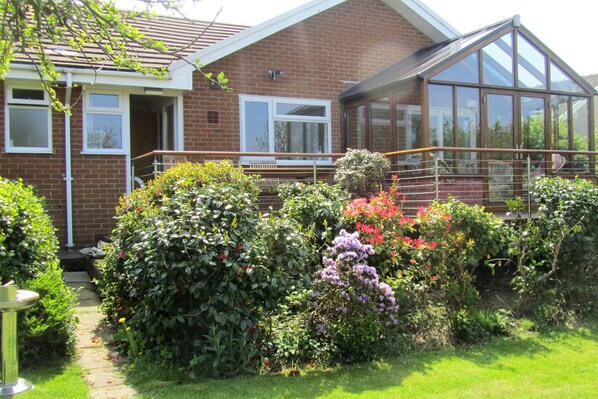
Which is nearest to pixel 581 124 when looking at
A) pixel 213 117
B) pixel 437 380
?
pixel 213 117

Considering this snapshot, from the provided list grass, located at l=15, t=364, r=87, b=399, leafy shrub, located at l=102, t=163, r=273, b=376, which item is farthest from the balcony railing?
grass, located at l=15, t=364, r=87, b=399

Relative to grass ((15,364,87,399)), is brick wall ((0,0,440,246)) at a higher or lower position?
higher

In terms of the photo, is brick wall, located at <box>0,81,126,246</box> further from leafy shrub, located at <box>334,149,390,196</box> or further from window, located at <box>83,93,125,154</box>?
leafy shrub, located at <box>334,149,390,196</box>

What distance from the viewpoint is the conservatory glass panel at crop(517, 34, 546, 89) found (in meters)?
11.4

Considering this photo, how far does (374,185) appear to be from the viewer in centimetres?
966

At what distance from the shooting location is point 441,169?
32.0 feet

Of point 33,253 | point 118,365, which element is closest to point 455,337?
point 118,365

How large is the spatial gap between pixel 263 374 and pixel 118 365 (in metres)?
1.37

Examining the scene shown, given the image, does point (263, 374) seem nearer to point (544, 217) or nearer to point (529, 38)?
point (544, 217)

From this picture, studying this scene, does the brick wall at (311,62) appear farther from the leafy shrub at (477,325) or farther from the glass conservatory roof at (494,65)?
the leafy shrub at (477,325)

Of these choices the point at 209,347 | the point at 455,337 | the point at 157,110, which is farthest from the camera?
the point at 157,110

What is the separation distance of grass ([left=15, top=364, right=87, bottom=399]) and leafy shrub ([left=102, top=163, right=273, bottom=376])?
70 cm

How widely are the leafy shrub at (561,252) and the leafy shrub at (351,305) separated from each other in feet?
8.27

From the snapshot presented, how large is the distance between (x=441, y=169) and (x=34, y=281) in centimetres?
690
